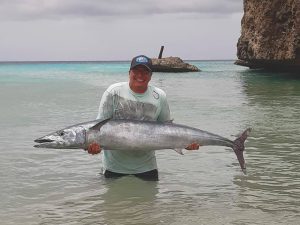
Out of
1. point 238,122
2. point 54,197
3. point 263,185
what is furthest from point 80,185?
point 238,122

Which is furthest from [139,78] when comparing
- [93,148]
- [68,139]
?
[68,139]

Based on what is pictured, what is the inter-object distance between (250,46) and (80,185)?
42.1 metres

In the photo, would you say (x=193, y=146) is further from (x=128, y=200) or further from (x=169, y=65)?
(x=169, y=65)

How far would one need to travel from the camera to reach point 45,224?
597cm

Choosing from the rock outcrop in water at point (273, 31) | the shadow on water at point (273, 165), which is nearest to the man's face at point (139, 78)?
the shadow on water at point (273, 165)

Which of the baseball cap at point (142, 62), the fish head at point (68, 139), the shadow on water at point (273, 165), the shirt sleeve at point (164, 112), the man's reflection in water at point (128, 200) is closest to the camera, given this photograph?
the fish head at point (68, 139)

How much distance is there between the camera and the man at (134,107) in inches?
241

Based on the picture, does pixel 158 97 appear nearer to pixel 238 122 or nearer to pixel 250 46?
pixel 238 122

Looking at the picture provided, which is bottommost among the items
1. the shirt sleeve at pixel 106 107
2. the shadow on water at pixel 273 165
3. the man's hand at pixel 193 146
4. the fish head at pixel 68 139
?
the shadow on water at pixel 273 165

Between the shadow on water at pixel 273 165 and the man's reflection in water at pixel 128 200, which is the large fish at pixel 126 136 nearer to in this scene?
the man's reflection in water at pixel 128 200

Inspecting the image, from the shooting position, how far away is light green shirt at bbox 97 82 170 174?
6.20m

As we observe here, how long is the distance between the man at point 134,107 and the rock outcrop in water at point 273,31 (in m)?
33.7

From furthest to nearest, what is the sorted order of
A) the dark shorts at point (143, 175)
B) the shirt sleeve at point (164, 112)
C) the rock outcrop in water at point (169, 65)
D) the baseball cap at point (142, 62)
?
the rock outcrop in water at point (169, 65)
the dark shorts at point (143, 175)
the shirt sleeve at point (164, 112)
the baseball cap at point (142, 62)

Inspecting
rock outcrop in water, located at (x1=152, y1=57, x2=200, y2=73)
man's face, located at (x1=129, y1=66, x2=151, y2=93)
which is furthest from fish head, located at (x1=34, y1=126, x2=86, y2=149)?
rock outcrop in water, located at (x1=152, y1=57, x2=200, y2=73)
